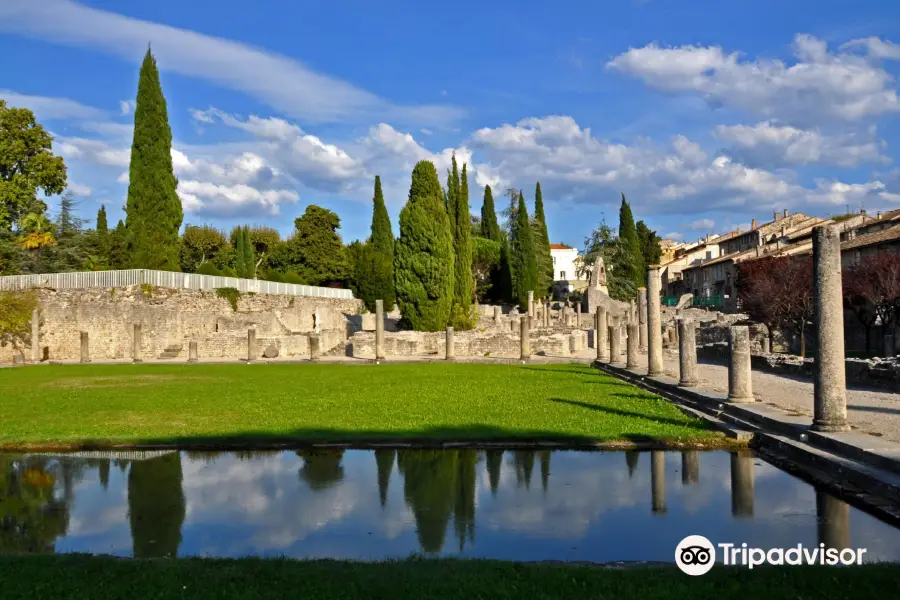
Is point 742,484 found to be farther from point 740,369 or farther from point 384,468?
point 740,369

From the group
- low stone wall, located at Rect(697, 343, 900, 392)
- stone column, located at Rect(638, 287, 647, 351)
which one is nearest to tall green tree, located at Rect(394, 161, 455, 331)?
stone column, located at Rect(638, 287, 647, 351)

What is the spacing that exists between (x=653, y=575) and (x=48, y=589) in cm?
372

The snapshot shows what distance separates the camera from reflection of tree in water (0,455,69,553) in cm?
634

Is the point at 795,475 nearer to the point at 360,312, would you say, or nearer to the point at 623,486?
the point at 623,486

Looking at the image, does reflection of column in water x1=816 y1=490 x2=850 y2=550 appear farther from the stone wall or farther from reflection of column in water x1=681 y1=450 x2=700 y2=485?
the stone wall

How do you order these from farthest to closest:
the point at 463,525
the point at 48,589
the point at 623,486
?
the point at 623,486 → the point at 463,525 → the point at 48,589

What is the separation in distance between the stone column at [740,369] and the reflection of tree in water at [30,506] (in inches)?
404

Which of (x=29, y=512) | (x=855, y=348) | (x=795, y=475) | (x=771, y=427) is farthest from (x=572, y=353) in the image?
(x=29, y=512)

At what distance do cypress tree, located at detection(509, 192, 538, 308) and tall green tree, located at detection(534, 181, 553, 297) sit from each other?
278 cm

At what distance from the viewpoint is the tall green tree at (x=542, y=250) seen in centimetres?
6662

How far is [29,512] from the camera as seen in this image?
736 centimetres

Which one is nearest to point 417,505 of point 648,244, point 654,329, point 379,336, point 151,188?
point 654,329

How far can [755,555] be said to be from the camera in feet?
18.0

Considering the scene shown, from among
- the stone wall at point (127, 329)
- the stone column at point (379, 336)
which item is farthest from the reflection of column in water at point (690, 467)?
the stone wall at point (127, 329)
